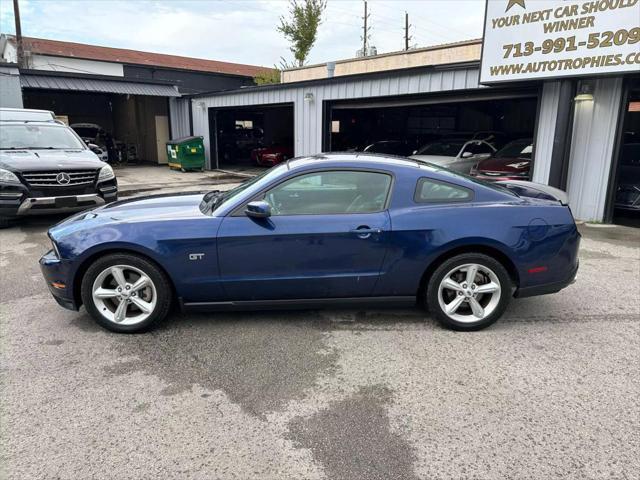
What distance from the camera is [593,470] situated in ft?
7.63

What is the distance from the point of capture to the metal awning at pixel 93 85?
53.4 ft

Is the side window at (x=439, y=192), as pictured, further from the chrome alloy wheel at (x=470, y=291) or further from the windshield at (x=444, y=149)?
the windshield at (x=444, y=149)

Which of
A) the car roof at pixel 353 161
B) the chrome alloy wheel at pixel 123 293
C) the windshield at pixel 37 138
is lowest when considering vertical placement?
the chrome alloy wheel at pixel 123 293

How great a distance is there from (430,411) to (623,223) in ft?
26.2

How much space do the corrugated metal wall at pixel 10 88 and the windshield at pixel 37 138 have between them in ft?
27.7

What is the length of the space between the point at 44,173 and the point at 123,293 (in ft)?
15.7

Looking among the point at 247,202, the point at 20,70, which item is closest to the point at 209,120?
the point at 20,70

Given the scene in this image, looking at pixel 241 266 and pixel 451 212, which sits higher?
pixel 451 212

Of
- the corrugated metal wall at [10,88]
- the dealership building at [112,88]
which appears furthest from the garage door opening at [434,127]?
the corrugated metal wall at [10,88]

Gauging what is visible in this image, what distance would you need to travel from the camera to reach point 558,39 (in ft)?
26.3

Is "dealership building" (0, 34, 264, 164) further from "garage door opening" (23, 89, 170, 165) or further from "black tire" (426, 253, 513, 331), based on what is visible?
"black tire" (426, 253, 513, 331)

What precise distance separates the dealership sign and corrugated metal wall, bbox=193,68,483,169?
923mm

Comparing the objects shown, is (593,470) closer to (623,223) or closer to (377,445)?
(377,445)

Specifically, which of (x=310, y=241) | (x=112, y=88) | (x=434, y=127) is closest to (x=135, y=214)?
(x=310, y=241)
